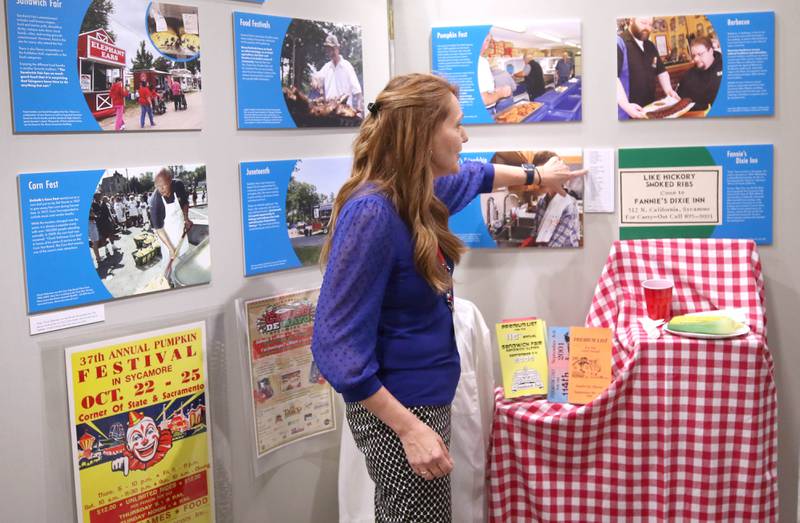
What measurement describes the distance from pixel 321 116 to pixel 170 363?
871mm

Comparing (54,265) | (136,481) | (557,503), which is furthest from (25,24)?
(557,503)

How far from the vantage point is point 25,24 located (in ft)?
6.17

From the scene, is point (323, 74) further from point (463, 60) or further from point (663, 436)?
point (663, 436)

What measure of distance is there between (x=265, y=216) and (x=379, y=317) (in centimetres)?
A: 77

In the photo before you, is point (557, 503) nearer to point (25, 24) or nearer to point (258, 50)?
point (258, 50)

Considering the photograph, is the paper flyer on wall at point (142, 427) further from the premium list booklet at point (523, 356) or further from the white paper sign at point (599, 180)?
the white paper sign at point (599, 180)

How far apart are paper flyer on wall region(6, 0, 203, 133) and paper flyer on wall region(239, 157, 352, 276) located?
272mm

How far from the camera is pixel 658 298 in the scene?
259 centimetres

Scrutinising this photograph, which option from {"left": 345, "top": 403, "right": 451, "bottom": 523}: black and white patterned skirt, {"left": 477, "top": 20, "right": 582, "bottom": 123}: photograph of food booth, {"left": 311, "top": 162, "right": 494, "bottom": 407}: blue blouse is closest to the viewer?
{"left": 311, "top": 162, "right": 494, "bottom": 407}: blue blouse

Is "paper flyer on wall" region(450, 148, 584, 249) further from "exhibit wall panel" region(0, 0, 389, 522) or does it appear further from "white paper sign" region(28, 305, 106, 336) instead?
"white paper sign" region(28, 305, 106, 336)

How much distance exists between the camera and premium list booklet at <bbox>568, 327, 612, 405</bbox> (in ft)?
8.18

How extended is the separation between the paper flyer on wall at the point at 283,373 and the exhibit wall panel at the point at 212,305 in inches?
1.5

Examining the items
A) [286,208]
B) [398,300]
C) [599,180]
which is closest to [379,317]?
[398,300]

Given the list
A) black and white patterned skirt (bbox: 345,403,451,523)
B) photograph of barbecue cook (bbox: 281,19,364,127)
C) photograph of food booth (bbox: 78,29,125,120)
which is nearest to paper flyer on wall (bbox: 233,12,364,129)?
photograph of barbecue cook (bbox: 281,19,364,127)
